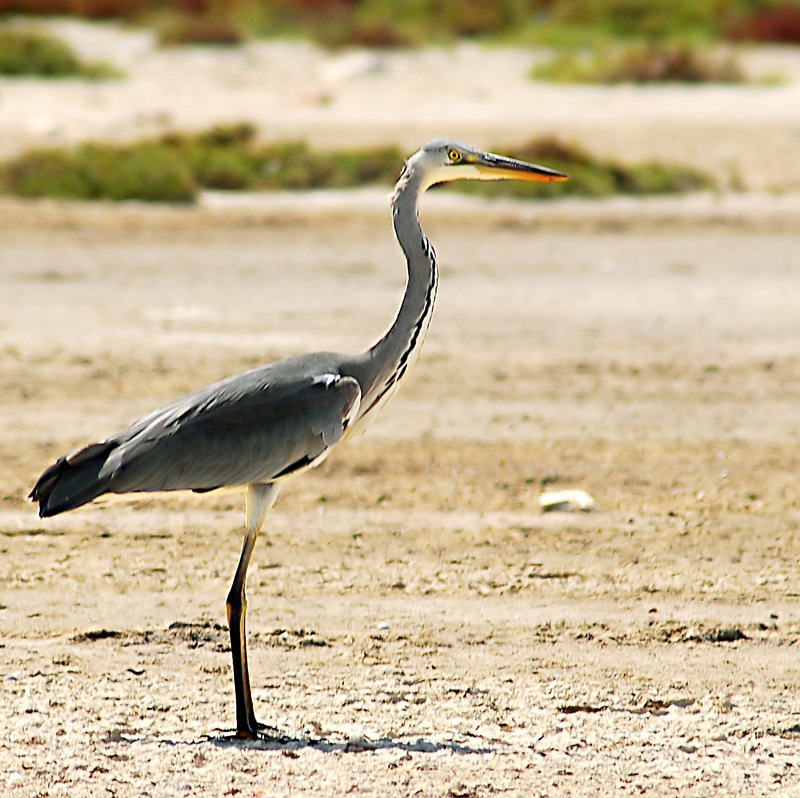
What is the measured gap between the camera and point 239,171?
14859 millimetres

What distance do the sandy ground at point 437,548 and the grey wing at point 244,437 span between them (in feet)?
2.60

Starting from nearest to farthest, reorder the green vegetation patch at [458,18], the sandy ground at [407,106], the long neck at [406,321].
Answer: the long neck at [406,321], the sandy ground at [407,106], the green vegetation patch at [458,18]

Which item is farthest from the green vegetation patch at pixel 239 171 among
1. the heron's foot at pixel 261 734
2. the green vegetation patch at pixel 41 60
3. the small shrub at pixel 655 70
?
the heron's foot at pixel 261 734

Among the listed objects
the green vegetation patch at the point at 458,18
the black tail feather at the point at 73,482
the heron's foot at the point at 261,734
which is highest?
the green vegetation patch at the point at 458,18

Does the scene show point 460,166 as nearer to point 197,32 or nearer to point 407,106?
→ point 407,106

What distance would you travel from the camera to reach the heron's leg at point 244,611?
15.3 ft

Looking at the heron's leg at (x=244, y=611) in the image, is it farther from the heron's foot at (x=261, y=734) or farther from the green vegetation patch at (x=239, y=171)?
the green vegetation patch at (x=239, y=171)

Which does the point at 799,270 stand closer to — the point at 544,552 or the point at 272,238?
the point at 272,238

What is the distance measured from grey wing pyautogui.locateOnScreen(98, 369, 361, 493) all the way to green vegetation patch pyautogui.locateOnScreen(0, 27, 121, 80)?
1677 centimetres

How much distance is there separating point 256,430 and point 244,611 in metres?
0.62

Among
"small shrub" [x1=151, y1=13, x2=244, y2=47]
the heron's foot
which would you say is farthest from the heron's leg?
"small shrub" [x1=151, y1=13, x2=244, y2=47]

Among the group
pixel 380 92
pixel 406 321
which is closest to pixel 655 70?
pixel 380 92

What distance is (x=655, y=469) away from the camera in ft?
24.6

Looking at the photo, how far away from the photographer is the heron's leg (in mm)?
4664
